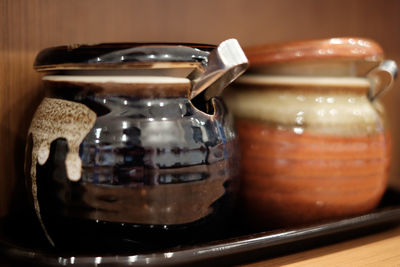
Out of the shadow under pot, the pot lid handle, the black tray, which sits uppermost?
the pot lid handle

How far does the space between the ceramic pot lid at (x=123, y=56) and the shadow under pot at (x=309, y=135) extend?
159 millimetres

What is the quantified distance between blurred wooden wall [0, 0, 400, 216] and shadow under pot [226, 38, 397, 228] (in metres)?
0.13

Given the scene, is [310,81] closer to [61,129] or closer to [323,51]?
[323,51]

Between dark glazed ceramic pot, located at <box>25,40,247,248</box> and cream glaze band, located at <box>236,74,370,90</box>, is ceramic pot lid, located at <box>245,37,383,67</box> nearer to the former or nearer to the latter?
cream glaze band, located at <box>236,74,370,90</box>

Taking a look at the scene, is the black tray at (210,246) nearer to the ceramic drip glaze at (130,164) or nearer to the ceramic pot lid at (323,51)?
the ceramic drip glaze at (130,164)

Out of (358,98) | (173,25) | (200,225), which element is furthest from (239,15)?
(200,225)

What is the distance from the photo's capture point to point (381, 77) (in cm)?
56

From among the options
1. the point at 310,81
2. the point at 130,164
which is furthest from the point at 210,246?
the point at 310,81

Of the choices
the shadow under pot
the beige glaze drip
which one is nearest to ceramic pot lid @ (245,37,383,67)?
the shadow under pot

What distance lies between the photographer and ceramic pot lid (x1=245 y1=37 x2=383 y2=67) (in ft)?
1.67

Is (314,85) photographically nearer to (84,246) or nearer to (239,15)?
(239,15)

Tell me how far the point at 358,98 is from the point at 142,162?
0.96ft

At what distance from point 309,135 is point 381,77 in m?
0.13

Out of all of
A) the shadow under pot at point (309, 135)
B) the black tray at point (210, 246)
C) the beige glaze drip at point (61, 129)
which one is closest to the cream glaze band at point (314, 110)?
the shadow under pot at point (309, 135)
